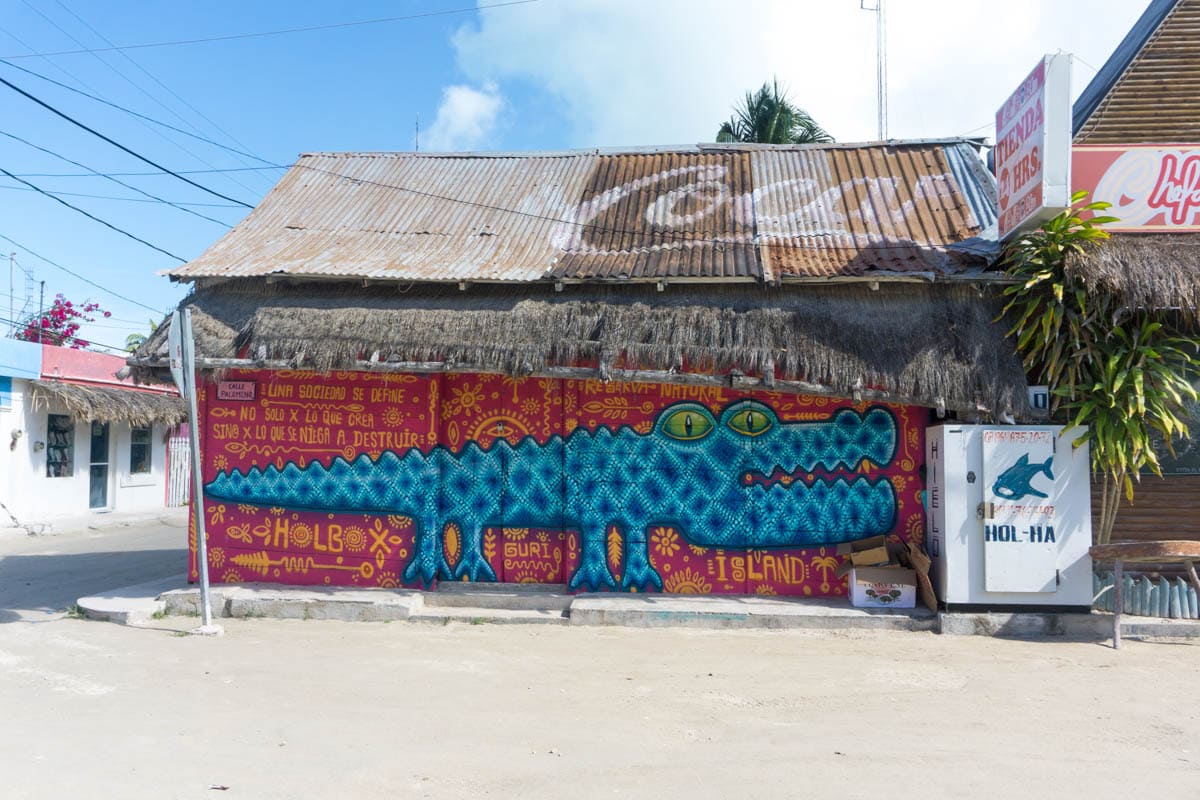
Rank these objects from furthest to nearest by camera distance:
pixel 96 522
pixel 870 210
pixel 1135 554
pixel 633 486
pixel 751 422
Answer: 1. pixel 96 522
2. pixel 870 210
3. pixel 633 486
4. pixel 751 422
5. pixel 1135 554

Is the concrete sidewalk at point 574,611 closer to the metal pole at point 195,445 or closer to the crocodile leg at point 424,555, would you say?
the crocodile leg at point 424,555

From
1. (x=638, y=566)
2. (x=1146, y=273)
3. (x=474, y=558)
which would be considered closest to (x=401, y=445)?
(x=474, y=558)

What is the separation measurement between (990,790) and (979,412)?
14.3 ft

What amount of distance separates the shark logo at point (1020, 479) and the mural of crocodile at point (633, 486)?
1.14 meters

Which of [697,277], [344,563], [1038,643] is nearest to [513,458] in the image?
[344,563]

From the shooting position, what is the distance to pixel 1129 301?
7.68 meters

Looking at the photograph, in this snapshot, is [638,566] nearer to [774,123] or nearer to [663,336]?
[663,336]

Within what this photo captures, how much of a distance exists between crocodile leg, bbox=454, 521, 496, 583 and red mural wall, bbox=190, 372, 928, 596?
0.20ft

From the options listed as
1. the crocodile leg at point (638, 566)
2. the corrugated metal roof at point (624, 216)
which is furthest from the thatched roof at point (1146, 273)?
the crocodile leg at point (638, 566)

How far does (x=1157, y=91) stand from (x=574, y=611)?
859 centimetres

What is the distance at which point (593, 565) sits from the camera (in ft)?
29.7

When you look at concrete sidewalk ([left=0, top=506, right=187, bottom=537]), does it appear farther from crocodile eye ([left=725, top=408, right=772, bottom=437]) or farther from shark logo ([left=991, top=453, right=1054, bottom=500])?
shark logo ([left=991, top=453, right=1054, bottom=500])

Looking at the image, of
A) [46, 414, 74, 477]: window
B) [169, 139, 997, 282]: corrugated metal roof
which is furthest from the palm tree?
[46, 414, 74, 477]: window

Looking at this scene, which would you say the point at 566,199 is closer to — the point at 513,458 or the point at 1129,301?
the point at 513,458
